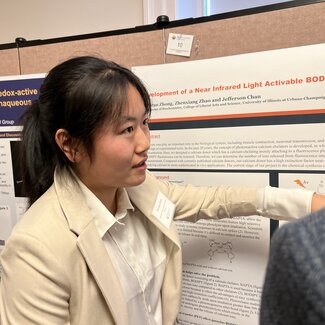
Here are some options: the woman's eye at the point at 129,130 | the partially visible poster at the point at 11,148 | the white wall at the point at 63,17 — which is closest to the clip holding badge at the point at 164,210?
the woman's eye at the point at 129,130

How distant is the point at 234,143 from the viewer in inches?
40.6

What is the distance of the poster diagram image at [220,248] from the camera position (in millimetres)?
1079

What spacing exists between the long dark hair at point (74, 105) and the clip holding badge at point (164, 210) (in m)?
0.28

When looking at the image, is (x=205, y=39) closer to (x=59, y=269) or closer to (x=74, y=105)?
(x=74, y=105)

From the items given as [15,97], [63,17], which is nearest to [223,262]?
[15,97]

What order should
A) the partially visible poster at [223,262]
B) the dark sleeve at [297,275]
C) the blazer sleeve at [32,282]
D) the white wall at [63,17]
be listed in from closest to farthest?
the dark sleeve at [297,275] < the blazer sleeve at [32,282] < the partially visible poster at [223,262] < the white wall at [63,17]

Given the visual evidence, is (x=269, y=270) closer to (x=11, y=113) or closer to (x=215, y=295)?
(x=215, y=295)

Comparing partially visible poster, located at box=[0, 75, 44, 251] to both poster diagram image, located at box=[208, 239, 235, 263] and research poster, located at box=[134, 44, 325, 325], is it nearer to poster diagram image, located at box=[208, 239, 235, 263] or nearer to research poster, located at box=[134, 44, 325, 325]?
research poster, located at box=[134, 44, 325, 325]

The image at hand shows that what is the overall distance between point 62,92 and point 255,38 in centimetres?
57

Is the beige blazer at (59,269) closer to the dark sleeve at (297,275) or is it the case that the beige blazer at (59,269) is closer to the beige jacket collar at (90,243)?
the beige jacket collar at (90,243)

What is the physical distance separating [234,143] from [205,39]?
1.08 feet

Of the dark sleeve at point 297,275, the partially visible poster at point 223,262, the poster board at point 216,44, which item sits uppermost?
the poster board at point 216,44

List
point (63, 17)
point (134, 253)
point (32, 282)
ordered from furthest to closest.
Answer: point (63, 17) → point (134, 253) → point (32, 282)

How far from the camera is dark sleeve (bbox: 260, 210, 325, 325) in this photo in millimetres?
216
